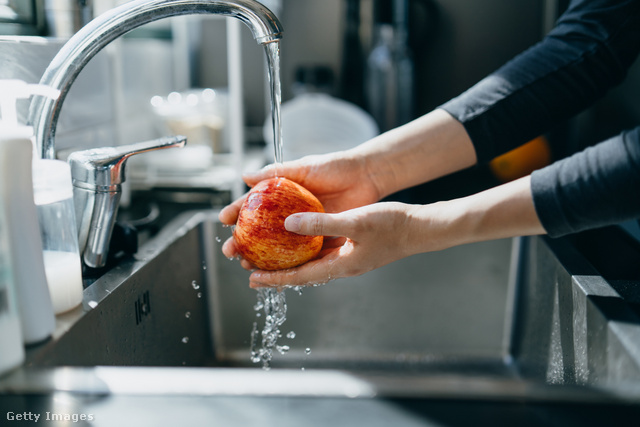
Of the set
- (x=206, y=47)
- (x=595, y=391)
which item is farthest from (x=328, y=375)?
(x=206, y=47)

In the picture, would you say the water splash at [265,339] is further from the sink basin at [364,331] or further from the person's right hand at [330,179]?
the person's right hand at [330,179]

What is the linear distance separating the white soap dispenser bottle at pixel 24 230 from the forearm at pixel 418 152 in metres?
0.56

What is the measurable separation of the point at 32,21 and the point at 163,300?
53 cm

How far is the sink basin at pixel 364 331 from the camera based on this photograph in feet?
1.52

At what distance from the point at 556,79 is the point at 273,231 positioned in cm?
54

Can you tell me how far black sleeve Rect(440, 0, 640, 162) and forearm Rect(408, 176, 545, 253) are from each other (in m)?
0.27

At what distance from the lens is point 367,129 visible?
1.72 m

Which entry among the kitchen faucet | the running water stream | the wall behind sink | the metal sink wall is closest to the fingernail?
the running water stream

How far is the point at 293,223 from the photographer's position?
0.70 m

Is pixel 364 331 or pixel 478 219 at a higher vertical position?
pixel 478 219

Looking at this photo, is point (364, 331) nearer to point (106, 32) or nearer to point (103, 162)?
point (103, 162)

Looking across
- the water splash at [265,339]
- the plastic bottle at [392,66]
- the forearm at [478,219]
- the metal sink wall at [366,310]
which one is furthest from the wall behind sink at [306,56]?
the forearm at [478,219]

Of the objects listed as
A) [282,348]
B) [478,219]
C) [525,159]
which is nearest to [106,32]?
[478,219]

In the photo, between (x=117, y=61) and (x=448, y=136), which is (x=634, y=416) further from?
(x=117, y=61)
